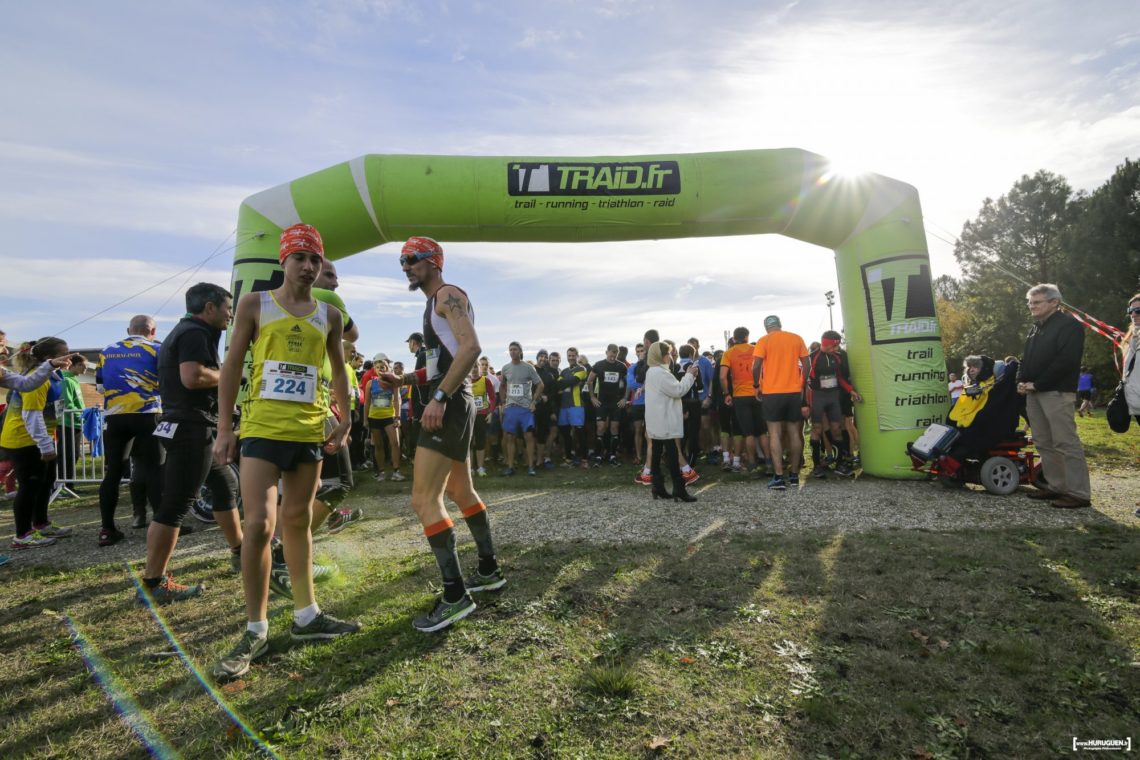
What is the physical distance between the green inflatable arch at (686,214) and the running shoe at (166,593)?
4330 mm

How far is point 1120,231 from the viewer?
28.2 m

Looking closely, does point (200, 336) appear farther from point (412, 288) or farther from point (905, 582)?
point (905, 582)

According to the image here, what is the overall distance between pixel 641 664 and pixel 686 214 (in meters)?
6.17

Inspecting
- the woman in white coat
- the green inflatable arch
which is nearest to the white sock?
the woman in white coat

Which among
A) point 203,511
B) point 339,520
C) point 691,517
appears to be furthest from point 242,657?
point 203,511

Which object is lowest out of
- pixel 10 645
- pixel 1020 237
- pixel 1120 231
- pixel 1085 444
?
pixel 1085 444

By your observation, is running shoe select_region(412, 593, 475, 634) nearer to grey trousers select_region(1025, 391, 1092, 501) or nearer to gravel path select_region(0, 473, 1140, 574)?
gravel path select_region(0, 473, 1140, 574)

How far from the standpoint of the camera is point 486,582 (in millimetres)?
3660

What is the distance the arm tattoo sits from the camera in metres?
3.25

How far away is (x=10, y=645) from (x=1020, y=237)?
166ft

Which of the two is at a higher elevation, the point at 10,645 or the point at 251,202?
the point at 251,202

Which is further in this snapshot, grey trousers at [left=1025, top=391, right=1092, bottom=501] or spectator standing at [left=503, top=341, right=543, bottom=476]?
spectator standing at [left=503, top=341, right=543, bottom=476]

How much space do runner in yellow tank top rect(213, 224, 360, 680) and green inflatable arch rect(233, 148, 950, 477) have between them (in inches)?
179

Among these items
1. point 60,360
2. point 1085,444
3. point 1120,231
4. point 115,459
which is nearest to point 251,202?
point 60,360
